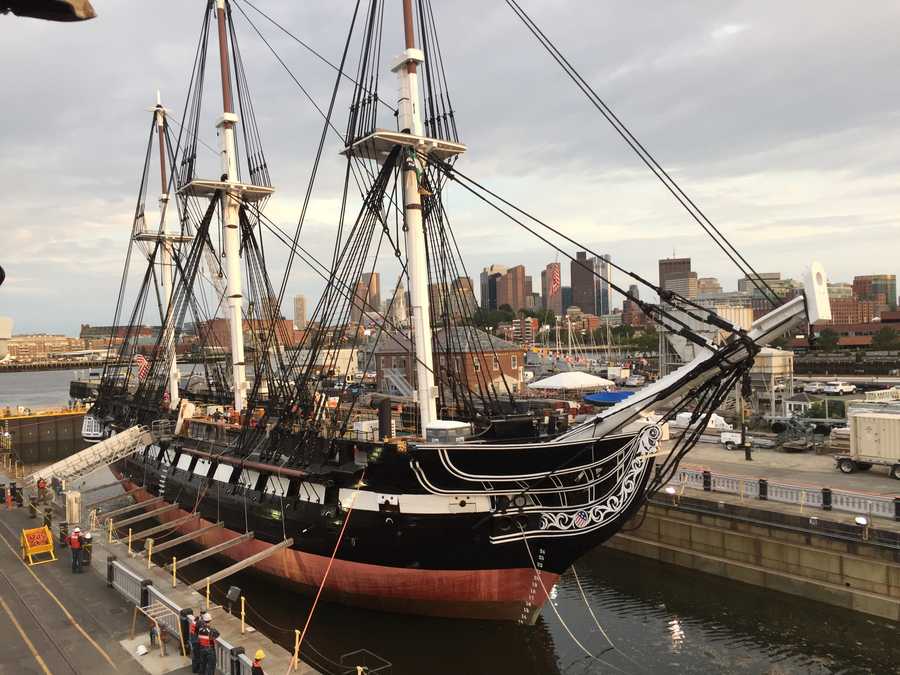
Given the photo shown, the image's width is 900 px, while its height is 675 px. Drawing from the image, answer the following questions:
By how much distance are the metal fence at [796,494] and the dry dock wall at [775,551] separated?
1.21 m

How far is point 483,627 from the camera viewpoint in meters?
15.7

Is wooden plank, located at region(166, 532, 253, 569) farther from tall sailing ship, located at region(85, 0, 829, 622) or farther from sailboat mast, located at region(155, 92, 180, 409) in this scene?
sailboat mast, located at region(155, 92, 180, 409)

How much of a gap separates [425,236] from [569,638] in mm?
10940

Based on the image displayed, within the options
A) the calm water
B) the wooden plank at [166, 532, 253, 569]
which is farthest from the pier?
the calm water

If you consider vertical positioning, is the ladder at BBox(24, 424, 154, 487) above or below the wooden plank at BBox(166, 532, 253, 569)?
above

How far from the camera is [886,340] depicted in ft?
290

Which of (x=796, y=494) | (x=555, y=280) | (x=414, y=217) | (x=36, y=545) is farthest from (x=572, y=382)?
(x=36, y=545)

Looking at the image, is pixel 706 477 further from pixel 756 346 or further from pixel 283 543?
pixel 283 543

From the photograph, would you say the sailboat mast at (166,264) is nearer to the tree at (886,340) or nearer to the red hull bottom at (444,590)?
the red hull bottom at (444,590)

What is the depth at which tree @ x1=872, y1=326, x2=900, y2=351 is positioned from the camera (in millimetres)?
88000

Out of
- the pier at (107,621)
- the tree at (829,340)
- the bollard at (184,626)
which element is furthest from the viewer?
the tree at (829,340)

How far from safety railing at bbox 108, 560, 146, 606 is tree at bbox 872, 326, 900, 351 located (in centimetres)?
9820

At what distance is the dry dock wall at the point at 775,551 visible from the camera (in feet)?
51.3

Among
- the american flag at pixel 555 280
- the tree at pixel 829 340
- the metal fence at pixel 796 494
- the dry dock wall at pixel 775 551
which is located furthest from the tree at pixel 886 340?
the dry dock wall at pixel 775 551
